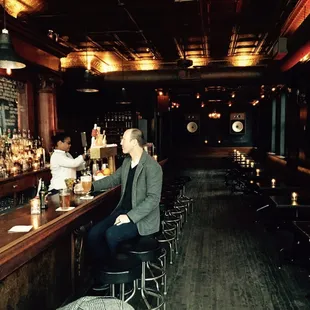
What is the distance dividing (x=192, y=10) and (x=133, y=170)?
11.6 ft

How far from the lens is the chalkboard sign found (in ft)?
21.0

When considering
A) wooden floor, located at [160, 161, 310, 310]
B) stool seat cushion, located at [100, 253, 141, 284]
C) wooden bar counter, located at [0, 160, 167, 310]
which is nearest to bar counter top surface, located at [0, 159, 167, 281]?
wooden bar counter, located at [0, 160, 167, 310]

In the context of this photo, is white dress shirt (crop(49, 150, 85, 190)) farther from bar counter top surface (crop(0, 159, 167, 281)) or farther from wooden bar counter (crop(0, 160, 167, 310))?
bar counter top surface (crop(0, 159, 167, 281))

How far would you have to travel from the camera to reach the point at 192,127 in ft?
69.6

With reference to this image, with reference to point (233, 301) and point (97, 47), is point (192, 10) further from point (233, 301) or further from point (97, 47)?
point (233, 301)

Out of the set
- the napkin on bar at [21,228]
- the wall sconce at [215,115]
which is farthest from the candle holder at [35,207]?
the wall sconce at [215,115]

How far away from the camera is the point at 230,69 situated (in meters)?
10.1

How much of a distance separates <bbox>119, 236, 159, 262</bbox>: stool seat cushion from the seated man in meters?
0.09

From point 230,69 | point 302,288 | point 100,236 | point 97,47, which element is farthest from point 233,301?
point 230,69

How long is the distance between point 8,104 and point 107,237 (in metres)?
4.40

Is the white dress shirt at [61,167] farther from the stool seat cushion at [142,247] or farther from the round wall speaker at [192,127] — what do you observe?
the round wall speaker at [192,127]

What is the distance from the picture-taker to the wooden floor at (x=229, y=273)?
3.60m

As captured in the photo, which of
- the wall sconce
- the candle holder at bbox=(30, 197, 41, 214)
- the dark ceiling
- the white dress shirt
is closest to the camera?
the candle holder at bbox=(30, 197, 41, 214)

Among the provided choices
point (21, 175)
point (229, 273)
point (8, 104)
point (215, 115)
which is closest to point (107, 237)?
point (229, 273)
